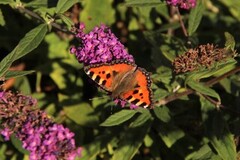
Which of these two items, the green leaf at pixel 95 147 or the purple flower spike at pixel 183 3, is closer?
the purple flower spike at pixel 183 3

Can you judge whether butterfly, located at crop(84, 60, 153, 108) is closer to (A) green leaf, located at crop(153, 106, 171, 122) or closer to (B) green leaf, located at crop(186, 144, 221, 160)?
(A) green leaf, located at crop(153, 106, 171, 122)

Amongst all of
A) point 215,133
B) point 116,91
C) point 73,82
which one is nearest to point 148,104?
point 116,91

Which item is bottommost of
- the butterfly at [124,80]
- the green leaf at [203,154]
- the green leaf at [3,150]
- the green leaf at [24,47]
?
the green leaf at [203,154]

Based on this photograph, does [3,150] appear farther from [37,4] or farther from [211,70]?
[211,70]

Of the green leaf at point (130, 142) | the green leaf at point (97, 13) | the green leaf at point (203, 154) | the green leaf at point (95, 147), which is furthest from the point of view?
the green leaf at point (97, 13)

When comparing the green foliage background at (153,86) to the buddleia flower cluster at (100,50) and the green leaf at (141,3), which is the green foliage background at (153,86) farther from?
the buddleia flower cluster at (100,50)

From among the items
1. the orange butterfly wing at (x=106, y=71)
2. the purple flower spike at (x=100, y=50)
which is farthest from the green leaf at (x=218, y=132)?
the purple flower spike at (x=100, y=50)
